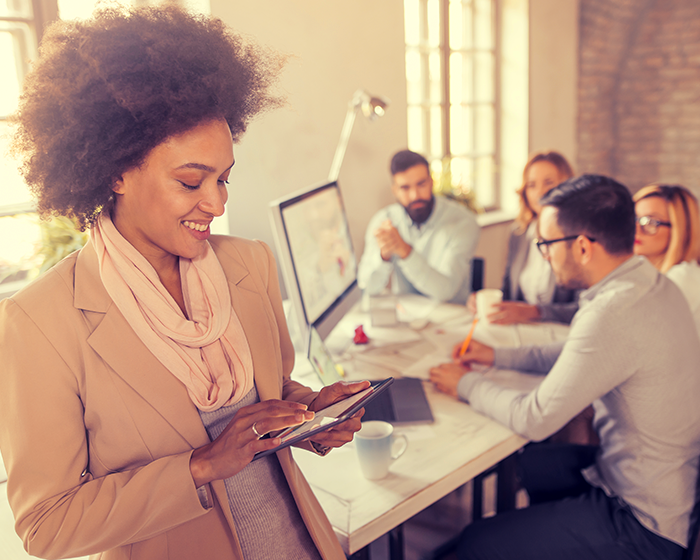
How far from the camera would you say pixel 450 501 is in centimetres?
233

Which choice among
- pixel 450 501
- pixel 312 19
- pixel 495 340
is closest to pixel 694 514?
pixel 495 340

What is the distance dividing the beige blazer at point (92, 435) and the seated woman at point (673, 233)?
172 cm

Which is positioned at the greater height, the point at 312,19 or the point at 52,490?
the point at 312,19

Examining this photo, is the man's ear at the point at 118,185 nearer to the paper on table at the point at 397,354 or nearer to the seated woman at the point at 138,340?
the seated woman at the point at 138,340

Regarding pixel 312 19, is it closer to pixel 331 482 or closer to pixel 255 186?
pixel 255 186

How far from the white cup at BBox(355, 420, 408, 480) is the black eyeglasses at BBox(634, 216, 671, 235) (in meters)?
1.45

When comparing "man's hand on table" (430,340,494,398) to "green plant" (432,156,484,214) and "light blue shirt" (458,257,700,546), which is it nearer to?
"light blue shirt" (458,257,700,546)

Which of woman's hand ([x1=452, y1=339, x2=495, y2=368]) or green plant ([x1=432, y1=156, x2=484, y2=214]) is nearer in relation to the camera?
woman's hand ([x1=452, y1=339, x2=495, y2=368])

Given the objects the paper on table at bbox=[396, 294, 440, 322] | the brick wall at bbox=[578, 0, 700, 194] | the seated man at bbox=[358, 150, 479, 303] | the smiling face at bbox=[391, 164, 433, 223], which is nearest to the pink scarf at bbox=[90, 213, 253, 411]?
the paper on table at bbox=[396, 294, 440, 322]

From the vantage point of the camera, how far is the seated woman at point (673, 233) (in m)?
1.98

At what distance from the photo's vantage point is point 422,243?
9.44 feet

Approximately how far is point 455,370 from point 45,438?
1.10 metres

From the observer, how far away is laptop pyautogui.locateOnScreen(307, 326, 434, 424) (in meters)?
1.42

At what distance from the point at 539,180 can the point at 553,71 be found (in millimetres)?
2156
